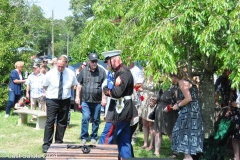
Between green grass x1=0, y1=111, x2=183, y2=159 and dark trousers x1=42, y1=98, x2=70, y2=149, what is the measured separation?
338 millimetres

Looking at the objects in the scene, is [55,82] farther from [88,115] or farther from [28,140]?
[28,140]

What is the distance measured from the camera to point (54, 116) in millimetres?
7855

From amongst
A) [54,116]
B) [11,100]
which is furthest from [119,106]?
[11,100]

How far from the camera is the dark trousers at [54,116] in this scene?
25.6ft

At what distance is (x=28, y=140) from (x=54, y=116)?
5.96 feet

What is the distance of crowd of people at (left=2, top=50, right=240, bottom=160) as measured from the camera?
589cm

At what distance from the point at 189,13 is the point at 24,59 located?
11496mm

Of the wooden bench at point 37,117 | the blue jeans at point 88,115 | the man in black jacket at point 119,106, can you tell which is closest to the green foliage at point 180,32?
the man in black jacket at point 119,106

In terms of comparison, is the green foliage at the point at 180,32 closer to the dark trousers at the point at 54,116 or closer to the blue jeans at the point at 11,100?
the dark trousers at the point at 54,116

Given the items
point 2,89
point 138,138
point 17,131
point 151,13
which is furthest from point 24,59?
point 151,13

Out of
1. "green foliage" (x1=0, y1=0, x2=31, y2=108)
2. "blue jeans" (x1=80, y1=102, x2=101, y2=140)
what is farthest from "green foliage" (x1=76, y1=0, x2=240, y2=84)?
"green foliage" (x1=0, y1=0, x2=31, y2=108)

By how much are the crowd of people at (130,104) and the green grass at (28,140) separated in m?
0.27

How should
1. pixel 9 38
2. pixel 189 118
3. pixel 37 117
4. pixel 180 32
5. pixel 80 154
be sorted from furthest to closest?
pixel 9 38
pixel 37 117
pixel 189 118
pixel 180 32
pixel 80 154

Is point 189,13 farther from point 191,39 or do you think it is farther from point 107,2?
point 107,2
